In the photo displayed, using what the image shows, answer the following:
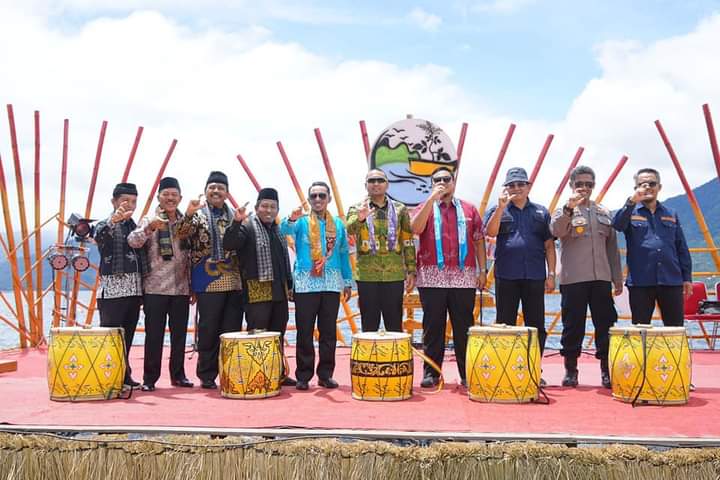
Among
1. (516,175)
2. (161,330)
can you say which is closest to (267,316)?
(161,330)

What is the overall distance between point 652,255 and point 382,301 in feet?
5.97

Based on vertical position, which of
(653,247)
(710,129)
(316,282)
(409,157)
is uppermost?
(710,129)

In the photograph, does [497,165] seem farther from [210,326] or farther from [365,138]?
[210,326]

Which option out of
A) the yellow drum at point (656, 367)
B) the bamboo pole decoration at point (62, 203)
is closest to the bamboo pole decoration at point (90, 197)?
the bamboo pole decoration at point (62, 203)

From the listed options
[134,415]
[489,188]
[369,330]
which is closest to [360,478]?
[134,415]

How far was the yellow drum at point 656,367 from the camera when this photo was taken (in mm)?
3783

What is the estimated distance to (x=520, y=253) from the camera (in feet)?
14.8

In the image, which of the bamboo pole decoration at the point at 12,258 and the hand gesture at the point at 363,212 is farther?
the bamboo pole decoration at the point at 12,258

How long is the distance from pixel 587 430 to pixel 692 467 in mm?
444

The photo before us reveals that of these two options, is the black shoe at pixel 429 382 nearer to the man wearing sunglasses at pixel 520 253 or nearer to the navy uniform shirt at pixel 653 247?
the man wearing sunglasses at pixel 520 253

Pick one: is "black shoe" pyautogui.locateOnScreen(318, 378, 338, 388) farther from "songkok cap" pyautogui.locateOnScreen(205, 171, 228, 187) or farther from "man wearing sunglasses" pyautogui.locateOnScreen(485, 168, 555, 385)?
"songkok cap" pyautogui.locateOnScreen(205, 171, 228, 187)

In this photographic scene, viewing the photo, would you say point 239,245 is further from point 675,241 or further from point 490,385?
point 675,241

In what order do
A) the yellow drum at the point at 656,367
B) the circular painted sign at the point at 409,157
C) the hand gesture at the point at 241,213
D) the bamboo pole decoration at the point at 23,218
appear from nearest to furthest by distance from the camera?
the yellow drum at the point at 656,367 < the hand gesture at the point at 241,213 < the circular painted sign at the point at 409,157 < the bamboo pole decoration at the point at 23,218

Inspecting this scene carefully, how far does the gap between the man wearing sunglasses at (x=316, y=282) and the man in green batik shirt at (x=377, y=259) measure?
0.57 feet
